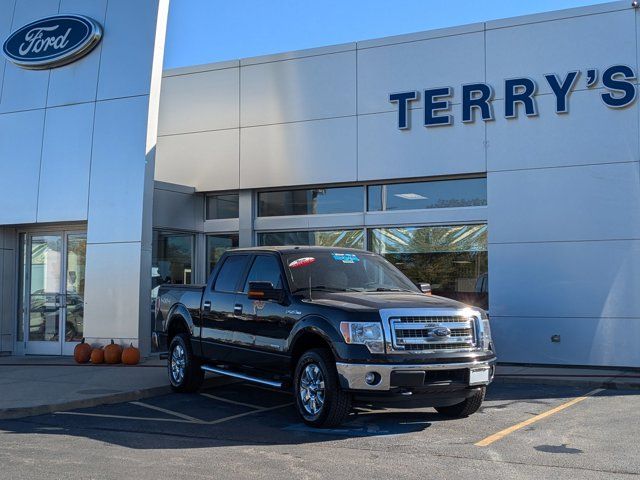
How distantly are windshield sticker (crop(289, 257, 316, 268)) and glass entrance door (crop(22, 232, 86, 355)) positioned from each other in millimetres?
8098

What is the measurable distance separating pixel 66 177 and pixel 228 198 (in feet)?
12.7

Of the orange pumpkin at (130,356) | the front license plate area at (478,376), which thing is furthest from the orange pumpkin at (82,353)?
the front license plate area at (478,376)

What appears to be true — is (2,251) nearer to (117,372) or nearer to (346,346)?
(117,372)

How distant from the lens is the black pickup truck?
326 inches

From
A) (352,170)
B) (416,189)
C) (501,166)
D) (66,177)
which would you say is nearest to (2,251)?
(66,177)

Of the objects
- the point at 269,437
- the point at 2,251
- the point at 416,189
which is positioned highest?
the point at 416,189

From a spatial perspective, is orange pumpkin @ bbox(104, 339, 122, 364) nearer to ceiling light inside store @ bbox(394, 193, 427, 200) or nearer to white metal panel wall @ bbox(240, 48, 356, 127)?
white metal panel wall @ bbox(240, 48, 356, 127)

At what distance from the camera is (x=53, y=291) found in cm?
1681

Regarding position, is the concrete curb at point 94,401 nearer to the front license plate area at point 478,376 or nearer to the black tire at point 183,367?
the black tire at point 183,367

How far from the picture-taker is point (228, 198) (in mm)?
18141

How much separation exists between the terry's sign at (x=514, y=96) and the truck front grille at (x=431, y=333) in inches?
285

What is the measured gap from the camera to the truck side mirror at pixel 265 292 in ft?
30.9

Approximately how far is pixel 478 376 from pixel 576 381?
4.35 m

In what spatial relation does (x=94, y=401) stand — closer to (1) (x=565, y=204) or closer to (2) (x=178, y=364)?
(2) (x=178, y=364)
